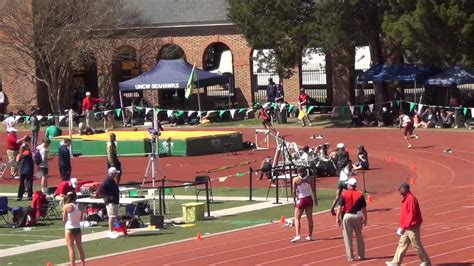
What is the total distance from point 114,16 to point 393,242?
128 ft

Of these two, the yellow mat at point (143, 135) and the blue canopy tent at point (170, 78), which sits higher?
the blue canopy tent at point (170, 78)

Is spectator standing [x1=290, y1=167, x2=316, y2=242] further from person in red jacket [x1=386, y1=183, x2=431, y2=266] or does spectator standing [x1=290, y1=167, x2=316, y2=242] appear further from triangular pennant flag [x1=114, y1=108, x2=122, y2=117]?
triangular pennant flag [x1=114, y1=108, x2=122, y2=117]

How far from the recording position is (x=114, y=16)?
58.4 meters

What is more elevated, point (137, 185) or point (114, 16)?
point (114, 16)

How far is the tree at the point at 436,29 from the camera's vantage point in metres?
43.5

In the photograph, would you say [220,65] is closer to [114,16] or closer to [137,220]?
[114,16]

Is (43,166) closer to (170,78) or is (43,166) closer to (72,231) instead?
(72,231)

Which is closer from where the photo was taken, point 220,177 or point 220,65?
point 220,177

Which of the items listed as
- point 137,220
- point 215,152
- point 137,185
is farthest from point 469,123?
point 137,220

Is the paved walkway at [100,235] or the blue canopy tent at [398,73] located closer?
the paved walkway at [100,235]

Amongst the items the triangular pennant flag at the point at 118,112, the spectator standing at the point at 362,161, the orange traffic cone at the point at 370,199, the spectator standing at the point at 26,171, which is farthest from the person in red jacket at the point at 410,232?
the triangular pennant flag at the point at 118,112

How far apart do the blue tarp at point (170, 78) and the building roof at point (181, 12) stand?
6296 mm

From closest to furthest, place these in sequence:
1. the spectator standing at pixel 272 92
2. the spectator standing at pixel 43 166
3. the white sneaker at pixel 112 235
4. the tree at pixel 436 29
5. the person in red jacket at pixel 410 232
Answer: the person in red jacket at pixel 410 232
the white sneaker at pixel 112 235
the spectator standing at pixel 43 166
the tree at pixel 436 29
the spectator standing at pixel 272 92

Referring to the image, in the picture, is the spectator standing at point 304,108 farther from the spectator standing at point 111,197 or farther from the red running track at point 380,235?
the spectator standing at point 111,197
